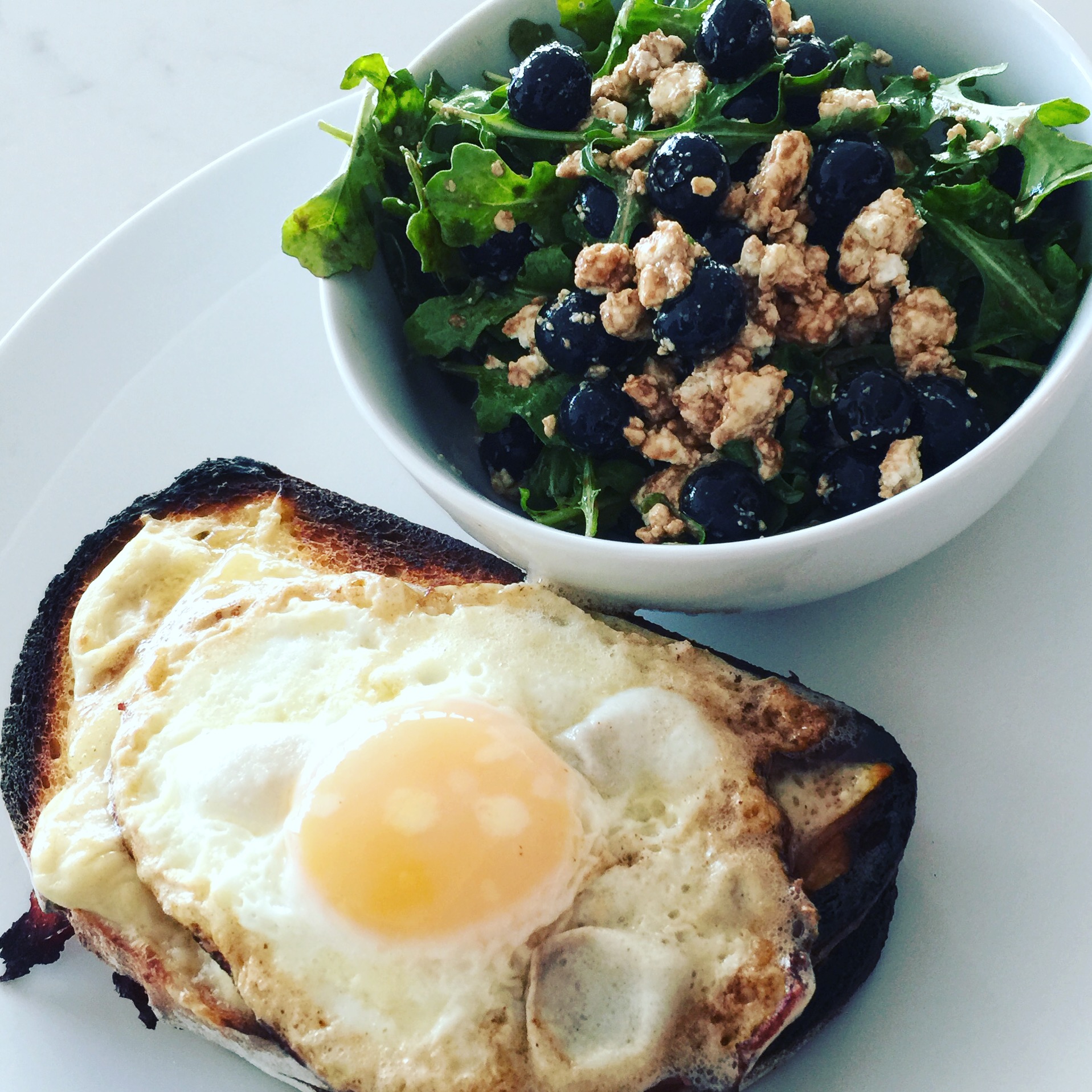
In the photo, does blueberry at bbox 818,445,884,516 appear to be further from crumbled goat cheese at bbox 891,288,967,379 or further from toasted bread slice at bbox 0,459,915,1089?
toasted bread slice at bbox 0,459,915,1089

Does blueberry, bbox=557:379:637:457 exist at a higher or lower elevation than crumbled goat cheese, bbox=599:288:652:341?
lower

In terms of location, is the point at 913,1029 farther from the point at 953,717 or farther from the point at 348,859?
the point at 348,859

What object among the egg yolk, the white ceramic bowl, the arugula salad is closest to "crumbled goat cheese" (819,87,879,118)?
the arugula salad

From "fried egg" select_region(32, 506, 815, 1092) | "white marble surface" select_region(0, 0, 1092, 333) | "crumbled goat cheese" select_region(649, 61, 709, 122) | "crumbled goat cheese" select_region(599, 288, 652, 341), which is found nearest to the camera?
"fried egg" select_region(32, 506, 815, 1092)

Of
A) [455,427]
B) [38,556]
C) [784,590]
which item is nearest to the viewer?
[784,590]

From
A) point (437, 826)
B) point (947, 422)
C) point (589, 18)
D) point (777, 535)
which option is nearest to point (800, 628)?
point (777, 535)

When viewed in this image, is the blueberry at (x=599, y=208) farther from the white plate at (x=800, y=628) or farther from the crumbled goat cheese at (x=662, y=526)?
the white plate at (x=800, y=628)

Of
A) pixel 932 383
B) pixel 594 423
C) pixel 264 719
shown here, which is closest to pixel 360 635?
pixel 264 719
